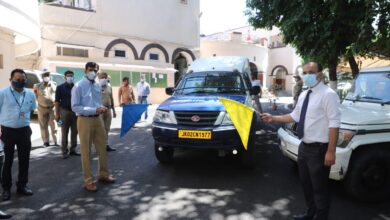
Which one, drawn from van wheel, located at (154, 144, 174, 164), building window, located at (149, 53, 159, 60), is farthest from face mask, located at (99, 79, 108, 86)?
building window, located at (149, 53, 159, 60)

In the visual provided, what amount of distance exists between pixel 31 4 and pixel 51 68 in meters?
8.92

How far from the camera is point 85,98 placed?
557 cm

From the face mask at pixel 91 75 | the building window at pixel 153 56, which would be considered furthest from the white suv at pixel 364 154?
the building window at pixel 153 56

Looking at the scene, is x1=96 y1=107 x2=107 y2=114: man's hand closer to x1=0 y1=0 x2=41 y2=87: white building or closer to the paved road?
the paved road

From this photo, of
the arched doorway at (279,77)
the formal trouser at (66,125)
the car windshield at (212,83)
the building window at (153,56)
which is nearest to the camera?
the car windshield at (212,83)

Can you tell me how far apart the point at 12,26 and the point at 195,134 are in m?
7.27

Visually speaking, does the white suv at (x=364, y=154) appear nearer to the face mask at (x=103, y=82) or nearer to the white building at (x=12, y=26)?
the face mask at (x=103, y=82)

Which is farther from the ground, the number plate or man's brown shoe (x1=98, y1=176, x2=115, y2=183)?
the number plate

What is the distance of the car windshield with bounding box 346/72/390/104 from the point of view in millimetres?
5951

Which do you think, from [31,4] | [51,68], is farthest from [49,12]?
[31,4]

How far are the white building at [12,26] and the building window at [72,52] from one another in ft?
25.0

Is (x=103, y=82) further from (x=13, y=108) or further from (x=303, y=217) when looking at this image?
(x=303, y=217)

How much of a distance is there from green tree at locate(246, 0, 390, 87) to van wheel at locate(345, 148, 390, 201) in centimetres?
403

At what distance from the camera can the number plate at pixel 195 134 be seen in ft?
19.9
